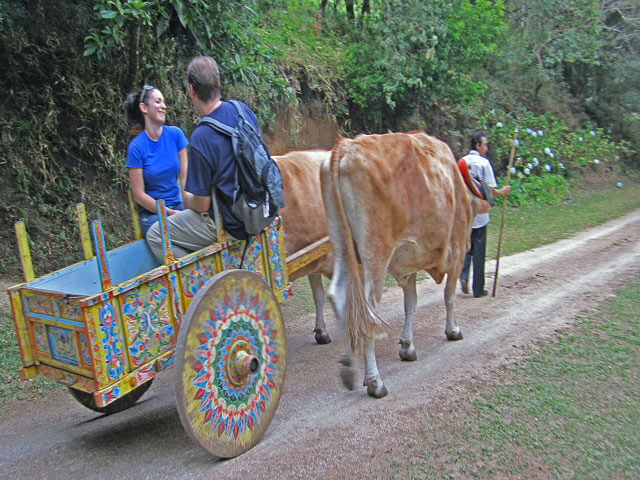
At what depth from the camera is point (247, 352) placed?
3.04m

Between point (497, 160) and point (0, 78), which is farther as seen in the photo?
point (497, 160)

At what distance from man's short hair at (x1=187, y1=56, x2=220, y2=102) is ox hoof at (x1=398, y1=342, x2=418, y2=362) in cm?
261

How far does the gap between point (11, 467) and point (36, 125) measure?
4.29 m

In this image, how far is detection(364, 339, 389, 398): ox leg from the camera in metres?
3.85

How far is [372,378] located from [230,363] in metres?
1.31

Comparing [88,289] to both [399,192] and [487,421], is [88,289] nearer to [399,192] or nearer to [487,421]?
[399,192]

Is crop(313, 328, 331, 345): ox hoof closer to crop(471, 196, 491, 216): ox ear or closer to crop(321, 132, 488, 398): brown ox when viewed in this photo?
crop(321, 132, 488, 398): brown ox

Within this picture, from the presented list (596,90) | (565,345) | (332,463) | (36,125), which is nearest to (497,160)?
(596,90)

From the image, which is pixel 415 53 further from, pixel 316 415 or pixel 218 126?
pixel 316 415

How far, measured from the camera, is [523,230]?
9836mm

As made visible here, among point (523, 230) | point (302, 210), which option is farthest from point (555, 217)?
point (302, 210)

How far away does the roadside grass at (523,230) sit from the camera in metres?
4.39

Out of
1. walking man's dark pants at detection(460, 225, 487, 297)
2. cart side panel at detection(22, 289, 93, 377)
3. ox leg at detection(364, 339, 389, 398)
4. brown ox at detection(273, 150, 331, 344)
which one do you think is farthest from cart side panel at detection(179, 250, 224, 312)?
walking man's dark pants at detection(460, 225, 487, 297)

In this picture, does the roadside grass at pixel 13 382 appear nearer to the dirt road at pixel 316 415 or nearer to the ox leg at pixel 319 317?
the dirt road at pixel 316 415
